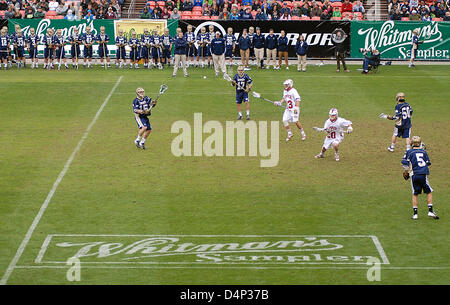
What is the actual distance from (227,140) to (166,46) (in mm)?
20271

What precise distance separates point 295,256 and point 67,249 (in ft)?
16.1

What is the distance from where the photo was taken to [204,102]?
110 feet

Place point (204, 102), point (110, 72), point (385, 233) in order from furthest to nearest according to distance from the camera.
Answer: point (110, 72) < point (204, 102) < point (385, 233)

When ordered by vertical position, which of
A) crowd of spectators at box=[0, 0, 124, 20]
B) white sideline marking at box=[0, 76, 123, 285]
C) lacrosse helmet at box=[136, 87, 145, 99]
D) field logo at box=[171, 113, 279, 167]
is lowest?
white sideline marking at box=[0, 76, 123, 285]

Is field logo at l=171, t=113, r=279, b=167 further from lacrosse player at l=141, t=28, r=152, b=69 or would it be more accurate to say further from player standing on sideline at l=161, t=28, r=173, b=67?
lacrosse player at l=141, t=28, r=152, b=69

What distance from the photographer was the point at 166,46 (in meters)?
45.5

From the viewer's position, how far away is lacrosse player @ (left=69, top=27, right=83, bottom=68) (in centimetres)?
4528

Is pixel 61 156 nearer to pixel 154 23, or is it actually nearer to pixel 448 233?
pixel 448 233

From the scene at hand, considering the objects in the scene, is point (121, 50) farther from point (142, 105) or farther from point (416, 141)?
point (416, 141)

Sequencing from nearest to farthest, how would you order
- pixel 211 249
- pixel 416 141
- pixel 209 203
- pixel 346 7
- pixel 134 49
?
pixel 211 249 < pixel 416 141 < pixel 209 203 < pixel 134 49 < pixel 346 7

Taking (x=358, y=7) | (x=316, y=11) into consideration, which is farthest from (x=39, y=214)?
(x=358, y=7)

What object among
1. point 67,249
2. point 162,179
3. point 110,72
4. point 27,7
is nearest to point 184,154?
point 162,179

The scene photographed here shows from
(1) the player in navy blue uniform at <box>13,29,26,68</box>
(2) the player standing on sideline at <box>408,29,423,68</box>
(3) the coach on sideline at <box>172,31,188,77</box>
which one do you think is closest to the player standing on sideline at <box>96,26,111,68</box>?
(1) the player in navy blue uniform at <box>13,29,26,68</box>

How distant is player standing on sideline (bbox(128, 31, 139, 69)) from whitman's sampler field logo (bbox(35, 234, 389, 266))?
29750 mm
